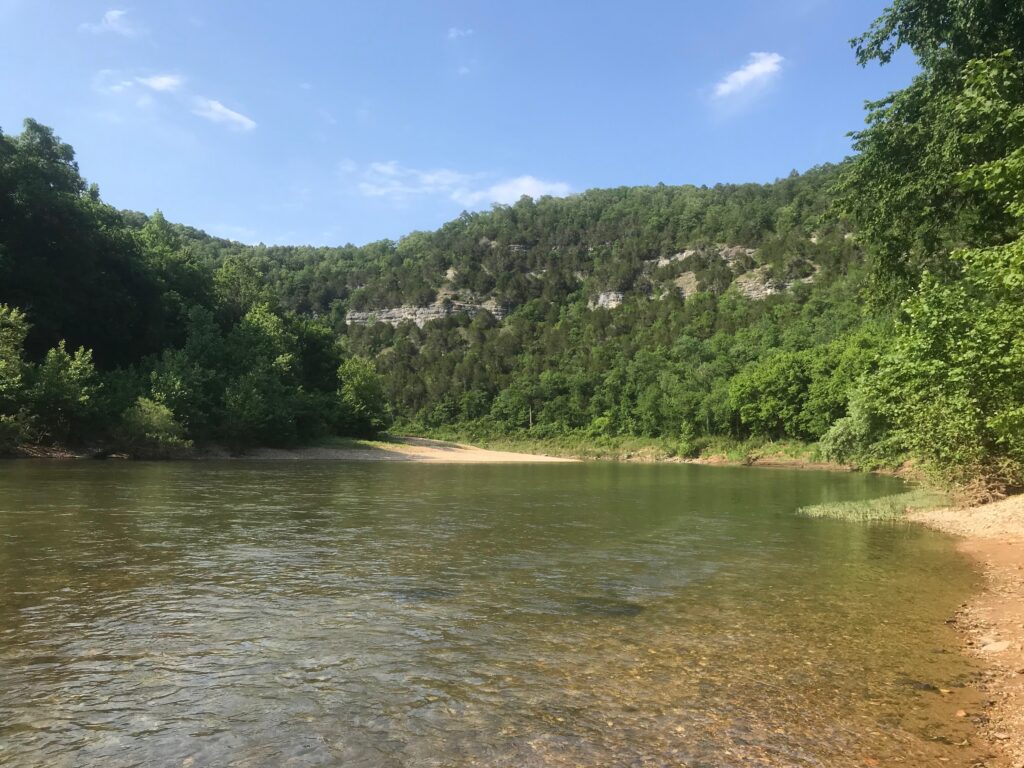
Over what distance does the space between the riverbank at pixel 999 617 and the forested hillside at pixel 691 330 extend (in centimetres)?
220

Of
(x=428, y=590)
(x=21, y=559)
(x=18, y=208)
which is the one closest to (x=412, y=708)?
(x=428, y=590)

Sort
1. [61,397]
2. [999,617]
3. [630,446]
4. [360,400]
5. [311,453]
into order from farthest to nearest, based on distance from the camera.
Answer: [630,446]
[360,400]
[311,453]
[61,397]
[999,617]

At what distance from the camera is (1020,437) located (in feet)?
55.2

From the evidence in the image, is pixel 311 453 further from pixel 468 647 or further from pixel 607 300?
pixel 607 300

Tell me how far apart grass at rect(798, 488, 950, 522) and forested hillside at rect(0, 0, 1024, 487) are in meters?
1.85

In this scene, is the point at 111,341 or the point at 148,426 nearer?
the point at 148,426

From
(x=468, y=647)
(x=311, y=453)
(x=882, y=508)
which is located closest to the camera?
(x=468, y=647)

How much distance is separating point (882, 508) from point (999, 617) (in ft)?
46.5

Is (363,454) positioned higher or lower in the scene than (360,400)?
lower

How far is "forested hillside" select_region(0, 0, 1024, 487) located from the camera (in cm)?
1784

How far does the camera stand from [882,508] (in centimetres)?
2244

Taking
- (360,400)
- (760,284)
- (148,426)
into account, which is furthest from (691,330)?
(148,426)

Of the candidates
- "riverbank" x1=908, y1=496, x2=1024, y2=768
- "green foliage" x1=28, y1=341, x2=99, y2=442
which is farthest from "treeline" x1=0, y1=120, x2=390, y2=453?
"riverbank" x1=908, y1=496, x2=1024, y2=768

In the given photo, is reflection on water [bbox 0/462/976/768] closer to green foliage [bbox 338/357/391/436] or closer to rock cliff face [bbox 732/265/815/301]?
green foliage [bbox 338/357/391/436]
